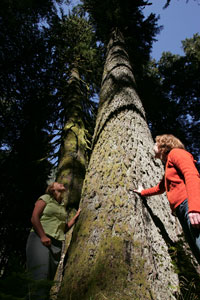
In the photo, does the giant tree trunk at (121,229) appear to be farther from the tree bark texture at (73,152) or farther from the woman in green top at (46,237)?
the tree bark texture at (73,152)

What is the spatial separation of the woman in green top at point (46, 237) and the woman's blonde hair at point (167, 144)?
1128 mm

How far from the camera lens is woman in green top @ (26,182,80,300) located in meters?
1.94

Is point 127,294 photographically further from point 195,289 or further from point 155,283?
point 195,289

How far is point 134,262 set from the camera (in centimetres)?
140

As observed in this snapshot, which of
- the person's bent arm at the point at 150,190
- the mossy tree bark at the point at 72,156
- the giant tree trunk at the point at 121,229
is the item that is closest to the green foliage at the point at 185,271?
the giant tree trunk at the point at 121,229

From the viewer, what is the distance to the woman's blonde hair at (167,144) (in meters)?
1.90

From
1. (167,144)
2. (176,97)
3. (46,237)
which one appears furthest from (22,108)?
(176,97)

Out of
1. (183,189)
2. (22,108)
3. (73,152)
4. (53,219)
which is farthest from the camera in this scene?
(22,108)

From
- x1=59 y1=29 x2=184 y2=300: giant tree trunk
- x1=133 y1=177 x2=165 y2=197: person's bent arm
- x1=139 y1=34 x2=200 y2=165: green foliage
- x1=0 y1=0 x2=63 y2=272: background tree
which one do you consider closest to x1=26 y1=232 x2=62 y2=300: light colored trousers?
x1=59 y1=29 x2=184 y2=300: giant tree trunk

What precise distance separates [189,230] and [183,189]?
31cm

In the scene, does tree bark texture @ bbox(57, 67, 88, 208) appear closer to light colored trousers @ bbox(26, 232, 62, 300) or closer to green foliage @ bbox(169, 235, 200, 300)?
light colored trousers @ bbox(26, 232, 62, 300)

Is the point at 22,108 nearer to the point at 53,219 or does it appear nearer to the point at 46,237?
the point at 53,219

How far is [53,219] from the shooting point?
2244 mm

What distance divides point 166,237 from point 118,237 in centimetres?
56
